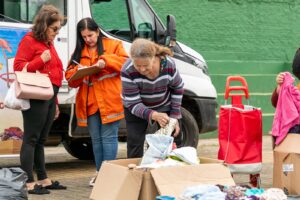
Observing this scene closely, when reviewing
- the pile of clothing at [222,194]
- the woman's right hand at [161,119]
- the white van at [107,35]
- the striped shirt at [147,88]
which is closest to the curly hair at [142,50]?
the striped shirt at [147,88]

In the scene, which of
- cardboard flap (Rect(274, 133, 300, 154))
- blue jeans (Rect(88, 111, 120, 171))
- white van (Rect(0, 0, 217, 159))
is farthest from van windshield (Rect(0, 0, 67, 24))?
cardboard flap (Rect(274, 133, 300, 154))

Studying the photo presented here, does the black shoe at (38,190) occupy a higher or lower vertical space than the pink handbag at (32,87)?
lower

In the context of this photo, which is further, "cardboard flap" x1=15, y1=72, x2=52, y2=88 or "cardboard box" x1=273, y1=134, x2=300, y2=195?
"cardboard flap" x1=15, y1=72, x2=52, y2=88

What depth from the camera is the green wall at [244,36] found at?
14.4 metres

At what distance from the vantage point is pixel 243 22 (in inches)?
612

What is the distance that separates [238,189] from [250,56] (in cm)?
1081

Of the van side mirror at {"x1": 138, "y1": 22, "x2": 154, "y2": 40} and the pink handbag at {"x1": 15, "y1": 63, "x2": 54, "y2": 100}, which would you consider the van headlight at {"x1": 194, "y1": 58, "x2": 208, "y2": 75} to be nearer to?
the van side mirror at {"x1": 138, "y1": 22, "x2": 154, "y2": 40}

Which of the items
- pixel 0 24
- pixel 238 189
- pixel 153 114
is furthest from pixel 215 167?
pixel 0 24

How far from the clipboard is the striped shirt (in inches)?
41.1

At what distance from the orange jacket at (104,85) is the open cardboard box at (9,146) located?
1.15 m

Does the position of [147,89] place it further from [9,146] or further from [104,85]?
[9,146]

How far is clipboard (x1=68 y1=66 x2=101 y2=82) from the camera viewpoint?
7188 millimetres

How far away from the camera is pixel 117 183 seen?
5.24 meters

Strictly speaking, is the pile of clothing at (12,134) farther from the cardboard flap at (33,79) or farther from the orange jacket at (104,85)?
the cardboard flap at (33,79)
